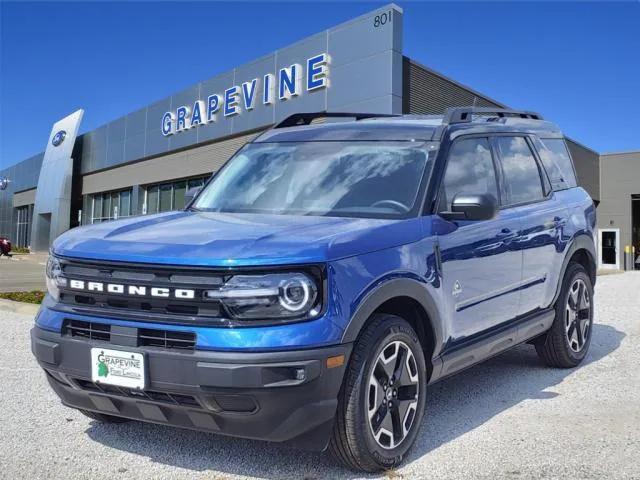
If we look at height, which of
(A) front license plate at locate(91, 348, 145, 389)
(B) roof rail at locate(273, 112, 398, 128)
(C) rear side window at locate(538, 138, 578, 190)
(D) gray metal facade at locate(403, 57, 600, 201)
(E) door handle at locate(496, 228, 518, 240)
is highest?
(D) gray metal facade at locate(403, 57, 600, 201)

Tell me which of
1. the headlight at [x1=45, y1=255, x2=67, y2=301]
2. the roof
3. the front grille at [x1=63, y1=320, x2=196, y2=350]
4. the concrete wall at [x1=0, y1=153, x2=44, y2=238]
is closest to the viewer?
the front grille at [x1=63, y1=320, x2=196, y2=350]

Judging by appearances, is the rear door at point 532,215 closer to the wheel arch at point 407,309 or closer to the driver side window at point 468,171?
the driver side window at point 468,171

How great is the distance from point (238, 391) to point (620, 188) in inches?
1416

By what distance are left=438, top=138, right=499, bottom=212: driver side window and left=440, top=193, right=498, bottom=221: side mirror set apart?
13 cm

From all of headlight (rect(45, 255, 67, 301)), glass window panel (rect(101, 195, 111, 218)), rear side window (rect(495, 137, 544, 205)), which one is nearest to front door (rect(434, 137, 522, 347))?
rear side window (rect(495, 137, 544, 205))

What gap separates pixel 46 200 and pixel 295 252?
41831 mm

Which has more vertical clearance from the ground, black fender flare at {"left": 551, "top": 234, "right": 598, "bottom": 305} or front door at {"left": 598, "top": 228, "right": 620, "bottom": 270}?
front door at {"left": 598, "top": 228, "right": 620, "bottom": 270}

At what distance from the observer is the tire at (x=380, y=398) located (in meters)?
3.01

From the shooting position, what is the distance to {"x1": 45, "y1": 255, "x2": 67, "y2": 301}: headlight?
3.21 meters

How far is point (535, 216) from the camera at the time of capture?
4.86 meters

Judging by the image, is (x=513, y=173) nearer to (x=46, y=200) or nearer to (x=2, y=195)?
(x=46, y=200)

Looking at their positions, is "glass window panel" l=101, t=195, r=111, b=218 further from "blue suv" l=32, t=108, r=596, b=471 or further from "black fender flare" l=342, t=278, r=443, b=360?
"black fender flare" l=342, t=278, r=443, b=360

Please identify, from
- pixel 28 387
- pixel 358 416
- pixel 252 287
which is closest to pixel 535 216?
pixel 358 416

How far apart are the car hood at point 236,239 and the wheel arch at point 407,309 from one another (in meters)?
0.22
